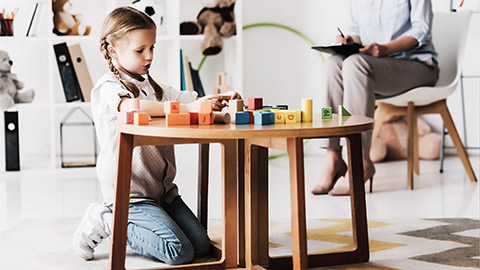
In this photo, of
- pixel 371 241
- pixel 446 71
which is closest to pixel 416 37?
pixel 446 71

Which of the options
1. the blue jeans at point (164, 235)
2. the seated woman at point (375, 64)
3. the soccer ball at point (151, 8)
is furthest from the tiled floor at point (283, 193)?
the soccer ball at point (151, 8)

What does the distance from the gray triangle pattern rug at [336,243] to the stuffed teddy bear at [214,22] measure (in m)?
1.43

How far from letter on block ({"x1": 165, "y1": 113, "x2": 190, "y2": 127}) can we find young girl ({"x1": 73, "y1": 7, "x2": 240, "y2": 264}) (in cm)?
22

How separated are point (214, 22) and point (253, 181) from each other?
6.47 ft

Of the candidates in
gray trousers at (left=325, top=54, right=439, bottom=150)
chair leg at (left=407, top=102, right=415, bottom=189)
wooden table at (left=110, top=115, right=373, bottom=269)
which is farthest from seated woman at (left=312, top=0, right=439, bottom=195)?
wooden table at (left=110, top=115, right=373, bottom=269)

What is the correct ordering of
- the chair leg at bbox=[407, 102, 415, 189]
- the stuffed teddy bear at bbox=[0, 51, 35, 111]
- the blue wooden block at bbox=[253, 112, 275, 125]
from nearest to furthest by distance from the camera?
the blue wooden block at bbox=[253, 112, 275, 125]
the chair leg at bbox=[407, 102, 415, 189]
the stuffed teddy bear at bbox=[0, 51, 35, 111]

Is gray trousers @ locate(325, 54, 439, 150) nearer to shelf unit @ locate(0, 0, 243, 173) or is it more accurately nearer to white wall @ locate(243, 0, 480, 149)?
shelf unit @ locate(0, 0, 243, 173)

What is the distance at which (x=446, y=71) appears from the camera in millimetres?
2877

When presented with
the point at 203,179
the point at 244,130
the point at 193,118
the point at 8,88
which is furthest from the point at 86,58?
the point at 244,130

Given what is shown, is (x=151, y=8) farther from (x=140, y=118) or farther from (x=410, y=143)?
(x=140, y=118)

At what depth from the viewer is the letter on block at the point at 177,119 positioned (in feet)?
4.30

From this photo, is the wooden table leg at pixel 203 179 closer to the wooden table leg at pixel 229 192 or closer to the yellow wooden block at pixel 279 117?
the wooden table leg at pixel 229 192

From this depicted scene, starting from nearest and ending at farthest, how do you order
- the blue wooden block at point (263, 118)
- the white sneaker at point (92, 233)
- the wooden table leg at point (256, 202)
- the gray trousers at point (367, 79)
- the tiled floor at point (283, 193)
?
the blue wooden block at point (263, 118) < the wooden table leg at point (256, 202) < the white sneaker at point (92, 233) < the tiled floor at point (283, 193) < the gray trousers at point (367, 79)

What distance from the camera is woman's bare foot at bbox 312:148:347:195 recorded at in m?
2.53
